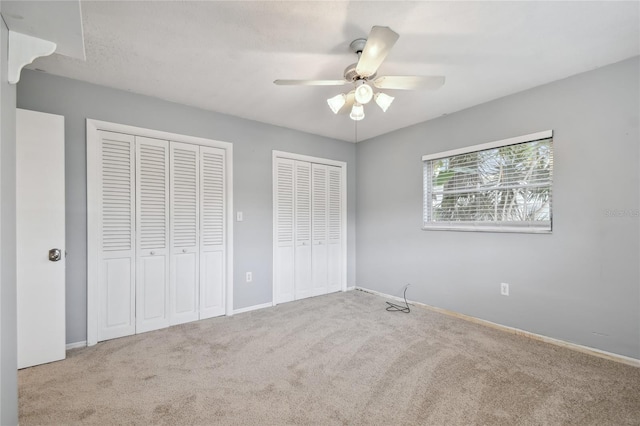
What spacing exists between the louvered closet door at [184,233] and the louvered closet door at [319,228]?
5.20 ft

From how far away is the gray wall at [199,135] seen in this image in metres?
2.48

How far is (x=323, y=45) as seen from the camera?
6.55 feet

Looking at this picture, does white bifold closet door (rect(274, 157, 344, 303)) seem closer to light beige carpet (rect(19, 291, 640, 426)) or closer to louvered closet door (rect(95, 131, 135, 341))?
light beige carpet (rect(19, 291, 640, 426))

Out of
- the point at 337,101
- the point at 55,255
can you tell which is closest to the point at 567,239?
the point at 337,101

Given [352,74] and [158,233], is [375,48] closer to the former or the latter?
[352,74]

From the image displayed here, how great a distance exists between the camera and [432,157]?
3.50 m

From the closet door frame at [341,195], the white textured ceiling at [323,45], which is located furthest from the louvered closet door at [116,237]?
the closet door frame at [341,195]

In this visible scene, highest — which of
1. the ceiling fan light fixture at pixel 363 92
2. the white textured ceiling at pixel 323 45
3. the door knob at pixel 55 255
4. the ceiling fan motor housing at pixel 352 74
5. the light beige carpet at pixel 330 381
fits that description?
the white textured ceiling at pixel 323 45

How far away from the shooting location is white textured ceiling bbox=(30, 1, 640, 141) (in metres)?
1.68

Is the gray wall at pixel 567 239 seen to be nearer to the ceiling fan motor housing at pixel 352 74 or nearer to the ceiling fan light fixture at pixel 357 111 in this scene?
the ceiling fan light fixture at pixel 357 111

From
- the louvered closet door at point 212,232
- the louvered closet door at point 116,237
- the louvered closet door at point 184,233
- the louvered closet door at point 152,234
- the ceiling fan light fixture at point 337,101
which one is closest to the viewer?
the ceiling fan light fixture at point 337,101

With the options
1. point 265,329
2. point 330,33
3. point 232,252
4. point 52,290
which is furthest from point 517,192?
point 52,290

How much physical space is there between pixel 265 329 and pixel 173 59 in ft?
8.18

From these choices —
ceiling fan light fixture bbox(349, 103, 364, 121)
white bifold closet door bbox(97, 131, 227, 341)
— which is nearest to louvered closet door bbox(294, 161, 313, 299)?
white bifold closet door bbox(97, 131, 227, 341)
